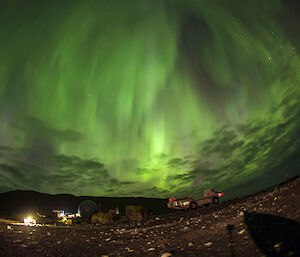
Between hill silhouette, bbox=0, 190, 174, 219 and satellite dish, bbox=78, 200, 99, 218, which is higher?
hill silhouette, bbox=0, 190, 174, 219

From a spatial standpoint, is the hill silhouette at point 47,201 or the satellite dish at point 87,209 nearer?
the satellite dish at point 87,209

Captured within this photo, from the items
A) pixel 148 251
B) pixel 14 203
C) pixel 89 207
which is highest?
pixel 14 203

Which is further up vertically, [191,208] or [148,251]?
[191,208]

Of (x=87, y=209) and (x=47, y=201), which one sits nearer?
(x=87, y=209)

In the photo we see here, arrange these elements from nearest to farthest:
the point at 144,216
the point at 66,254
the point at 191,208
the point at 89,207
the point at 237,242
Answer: the point at 237,242 < the point at 66,254 < the point at 191,208 < the point at 144,216 < the point at 89,207

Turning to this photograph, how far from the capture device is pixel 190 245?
5.80m

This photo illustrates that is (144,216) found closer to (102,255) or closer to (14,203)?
(102,255)

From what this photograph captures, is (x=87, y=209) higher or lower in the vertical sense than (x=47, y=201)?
lower

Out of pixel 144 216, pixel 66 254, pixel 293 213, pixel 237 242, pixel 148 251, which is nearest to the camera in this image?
pixel 237 242

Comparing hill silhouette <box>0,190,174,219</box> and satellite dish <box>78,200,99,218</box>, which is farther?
hill silhouette <box>0,190,174,219</box>

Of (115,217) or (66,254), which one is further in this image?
(115,217)

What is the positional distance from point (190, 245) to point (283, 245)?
9.85 ft

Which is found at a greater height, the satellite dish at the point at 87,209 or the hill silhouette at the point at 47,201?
the hill silhouette at the point at 47,201

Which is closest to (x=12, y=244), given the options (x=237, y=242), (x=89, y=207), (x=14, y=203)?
(x=237, y=242)
